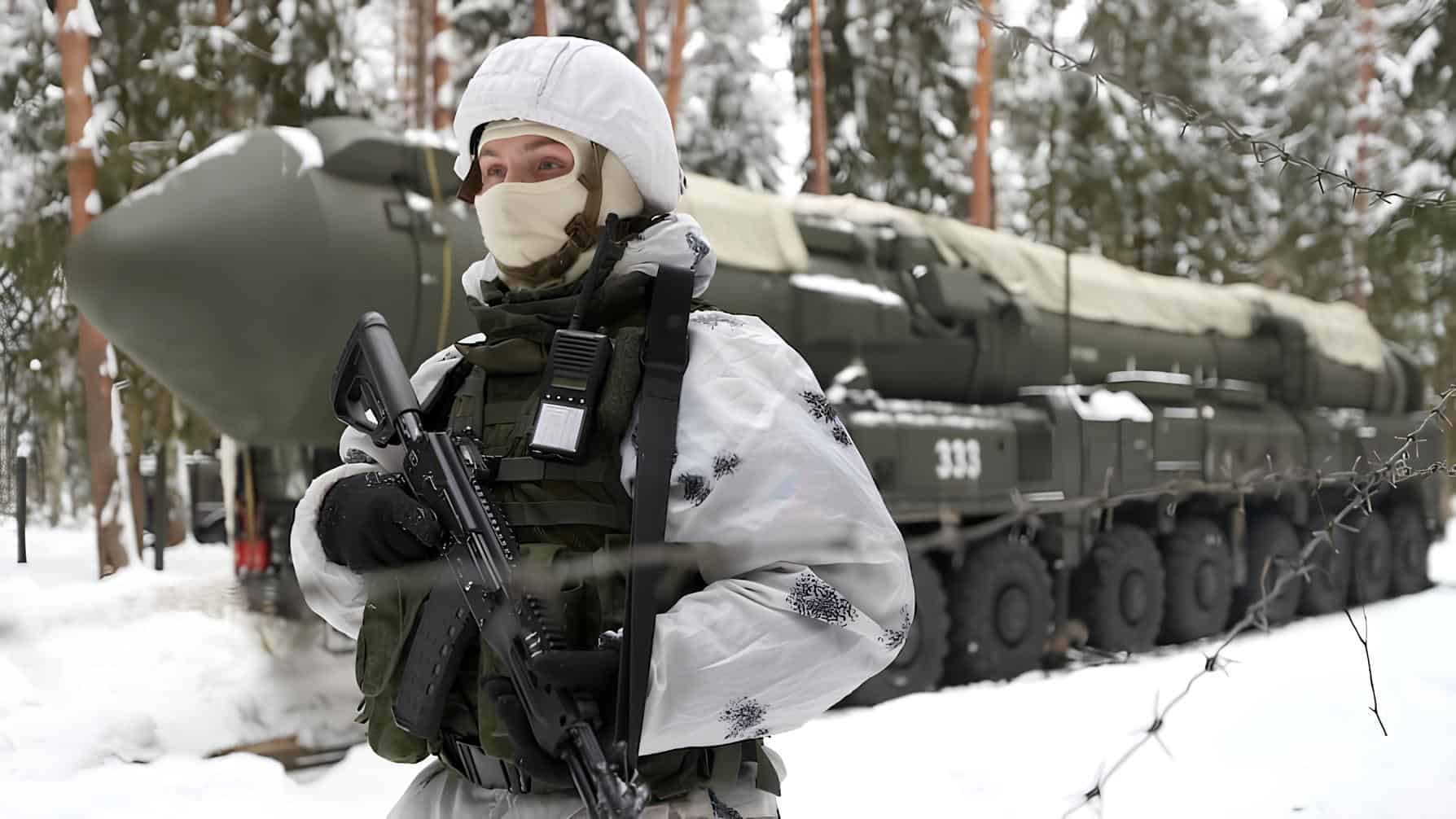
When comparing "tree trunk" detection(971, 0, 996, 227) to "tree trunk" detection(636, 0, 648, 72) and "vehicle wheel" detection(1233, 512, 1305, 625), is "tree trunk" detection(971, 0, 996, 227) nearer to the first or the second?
"tree trunk" detection(636, 0, 648, 72)

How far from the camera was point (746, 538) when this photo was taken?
4.60 feet

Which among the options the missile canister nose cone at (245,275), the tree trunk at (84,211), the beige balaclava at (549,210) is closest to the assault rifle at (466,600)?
the beige balaclava at (549,210)

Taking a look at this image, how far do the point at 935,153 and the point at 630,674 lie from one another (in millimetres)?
13551

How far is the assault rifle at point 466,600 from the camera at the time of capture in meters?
1.29

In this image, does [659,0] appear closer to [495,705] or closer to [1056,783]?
[1056,783]

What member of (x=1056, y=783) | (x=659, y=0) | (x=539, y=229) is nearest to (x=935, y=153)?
(x=659, y=0)

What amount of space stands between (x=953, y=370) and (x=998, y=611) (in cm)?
142

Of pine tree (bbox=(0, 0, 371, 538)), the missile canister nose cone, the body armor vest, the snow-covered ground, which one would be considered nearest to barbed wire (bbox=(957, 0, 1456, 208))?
the body armor vest

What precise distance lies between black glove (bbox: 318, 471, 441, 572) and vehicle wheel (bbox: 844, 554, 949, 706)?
4.87m

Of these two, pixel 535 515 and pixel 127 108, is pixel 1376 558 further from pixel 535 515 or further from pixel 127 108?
pixel 535 515

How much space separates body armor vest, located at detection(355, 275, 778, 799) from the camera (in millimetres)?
1441

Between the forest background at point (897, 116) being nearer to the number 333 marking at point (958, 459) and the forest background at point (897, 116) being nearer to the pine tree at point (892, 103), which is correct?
the pine tree at point (892, 103)

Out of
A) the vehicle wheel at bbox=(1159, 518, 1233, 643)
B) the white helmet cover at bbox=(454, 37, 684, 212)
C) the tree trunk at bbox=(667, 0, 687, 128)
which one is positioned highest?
the tree trunk at bbox=(667, 0, 687, 128)

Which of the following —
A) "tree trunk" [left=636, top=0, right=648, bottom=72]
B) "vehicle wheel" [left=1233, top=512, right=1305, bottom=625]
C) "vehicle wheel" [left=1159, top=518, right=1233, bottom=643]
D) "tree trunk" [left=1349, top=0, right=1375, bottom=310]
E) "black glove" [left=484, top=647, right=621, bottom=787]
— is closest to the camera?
"black glove" [left=484, top=647, right=621, bottom=787]
